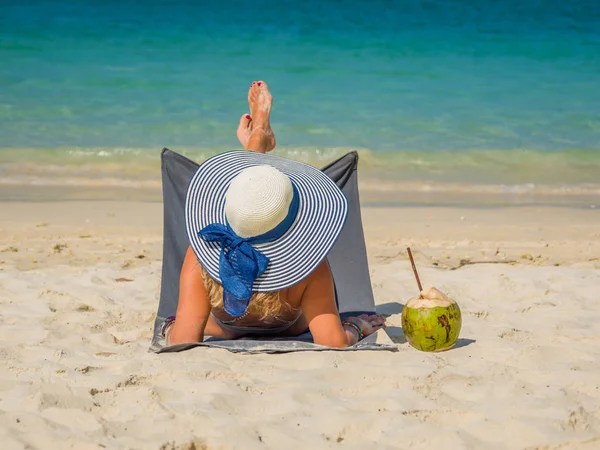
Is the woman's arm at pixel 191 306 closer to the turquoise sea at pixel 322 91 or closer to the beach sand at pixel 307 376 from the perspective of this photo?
the beach sand at pixel 307 376

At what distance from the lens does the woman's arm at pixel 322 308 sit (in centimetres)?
340

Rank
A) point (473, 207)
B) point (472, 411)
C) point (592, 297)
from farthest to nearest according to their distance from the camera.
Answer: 1. point (473, 207)
2. point (592, 297)
3. point (472, 411)

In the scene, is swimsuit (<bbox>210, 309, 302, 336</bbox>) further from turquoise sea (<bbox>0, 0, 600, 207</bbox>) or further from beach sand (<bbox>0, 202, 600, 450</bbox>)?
turquoise sea (<bbox>0, 0, 600, 207</bbox>)

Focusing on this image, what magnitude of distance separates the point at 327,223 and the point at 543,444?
4.01 feet

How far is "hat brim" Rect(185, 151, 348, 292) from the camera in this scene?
324 cm

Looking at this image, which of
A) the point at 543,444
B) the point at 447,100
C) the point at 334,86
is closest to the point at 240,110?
the point at 334,86

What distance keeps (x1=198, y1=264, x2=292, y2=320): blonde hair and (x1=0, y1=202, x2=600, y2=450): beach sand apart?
0.21m

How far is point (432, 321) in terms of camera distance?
11.4 feet

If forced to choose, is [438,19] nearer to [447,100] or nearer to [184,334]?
[447,100]

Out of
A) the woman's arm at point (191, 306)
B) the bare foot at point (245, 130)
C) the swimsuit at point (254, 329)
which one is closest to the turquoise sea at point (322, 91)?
the bare foot at point (245, 130)

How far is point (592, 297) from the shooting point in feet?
15.4

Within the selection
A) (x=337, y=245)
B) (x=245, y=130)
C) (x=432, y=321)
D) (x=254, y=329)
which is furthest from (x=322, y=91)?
(x=432, y=321)

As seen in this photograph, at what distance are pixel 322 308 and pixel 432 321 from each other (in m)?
0.48

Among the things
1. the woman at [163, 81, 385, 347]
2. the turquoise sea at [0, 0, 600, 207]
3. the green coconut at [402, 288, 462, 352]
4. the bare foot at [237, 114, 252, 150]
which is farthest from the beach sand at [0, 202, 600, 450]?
the turquoise sea at [0, 0, 600, 207]
